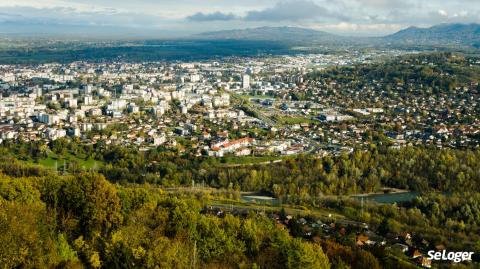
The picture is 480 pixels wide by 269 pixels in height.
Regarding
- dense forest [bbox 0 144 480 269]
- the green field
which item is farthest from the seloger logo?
the green field

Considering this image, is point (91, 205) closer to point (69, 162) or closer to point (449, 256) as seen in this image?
point (449, 256)

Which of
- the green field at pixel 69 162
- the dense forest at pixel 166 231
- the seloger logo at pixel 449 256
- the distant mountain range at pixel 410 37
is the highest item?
the distant mountain range at pixel 410 37

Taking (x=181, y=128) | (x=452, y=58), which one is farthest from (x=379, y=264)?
(x=452, y=58)

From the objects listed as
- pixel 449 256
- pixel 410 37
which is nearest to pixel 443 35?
pixel 410 37

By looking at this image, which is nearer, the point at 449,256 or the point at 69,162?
the point at 449,256

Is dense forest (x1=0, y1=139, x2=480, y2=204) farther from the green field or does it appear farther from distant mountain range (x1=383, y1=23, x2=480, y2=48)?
distant mountain range (x1=383, y1=23, x2=480, y2=48)

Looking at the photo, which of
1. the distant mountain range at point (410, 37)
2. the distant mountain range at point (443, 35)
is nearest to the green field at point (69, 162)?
the distant mountain range at point (410, 37)

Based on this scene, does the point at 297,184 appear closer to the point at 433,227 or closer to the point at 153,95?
the point at 433,227

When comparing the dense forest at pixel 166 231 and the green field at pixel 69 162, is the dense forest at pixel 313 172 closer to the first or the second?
the green field at pixel 69 162

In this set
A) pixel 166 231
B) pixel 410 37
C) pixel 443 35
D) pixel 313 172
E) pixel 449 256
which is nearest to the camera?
pixel 166 231
